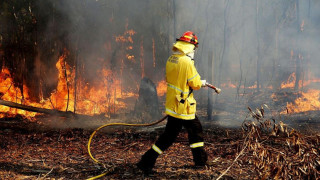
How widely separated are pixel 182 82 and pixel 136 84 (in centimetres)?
985

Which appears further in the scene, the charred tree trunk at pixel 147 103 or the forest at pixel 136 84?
the charred tree trunk at pixel 147 103

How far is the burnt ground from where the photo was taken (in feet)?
10.2

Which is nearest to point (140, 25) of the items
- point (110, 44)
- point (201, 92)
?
point (110, 44)

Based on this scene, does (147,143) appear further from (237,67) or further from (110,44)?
(237,67)

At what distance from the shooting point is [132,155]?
4.96m

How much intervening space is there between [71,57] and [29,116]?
12.2ft

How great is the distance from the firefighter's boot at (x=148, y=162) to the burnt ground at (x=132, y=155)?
0.11 metres

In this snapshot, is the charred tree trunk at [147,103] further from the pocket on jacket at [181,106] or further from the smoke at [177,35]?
the pocket on jacket at [181,106]

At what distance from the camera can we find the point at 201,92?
12.5 m

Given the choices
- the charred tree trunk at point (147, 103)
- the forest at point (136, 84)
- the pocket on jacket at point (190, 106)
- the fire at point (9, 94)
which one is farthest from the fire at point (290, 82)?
the fire at point (9, 94)

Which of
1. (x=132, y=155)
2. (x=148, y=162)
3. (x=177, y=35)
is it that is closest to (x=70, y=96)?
(x=132, y=155)

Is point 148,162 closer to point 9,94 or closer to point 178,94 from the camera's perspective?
point 178,94

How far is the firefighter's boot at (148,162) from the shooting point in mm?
3887

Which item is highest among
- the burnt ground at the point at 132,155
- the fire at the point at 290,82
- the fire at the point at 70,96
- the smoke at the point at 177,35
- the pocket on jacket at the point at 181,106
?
the smoke at the point at 177,35
